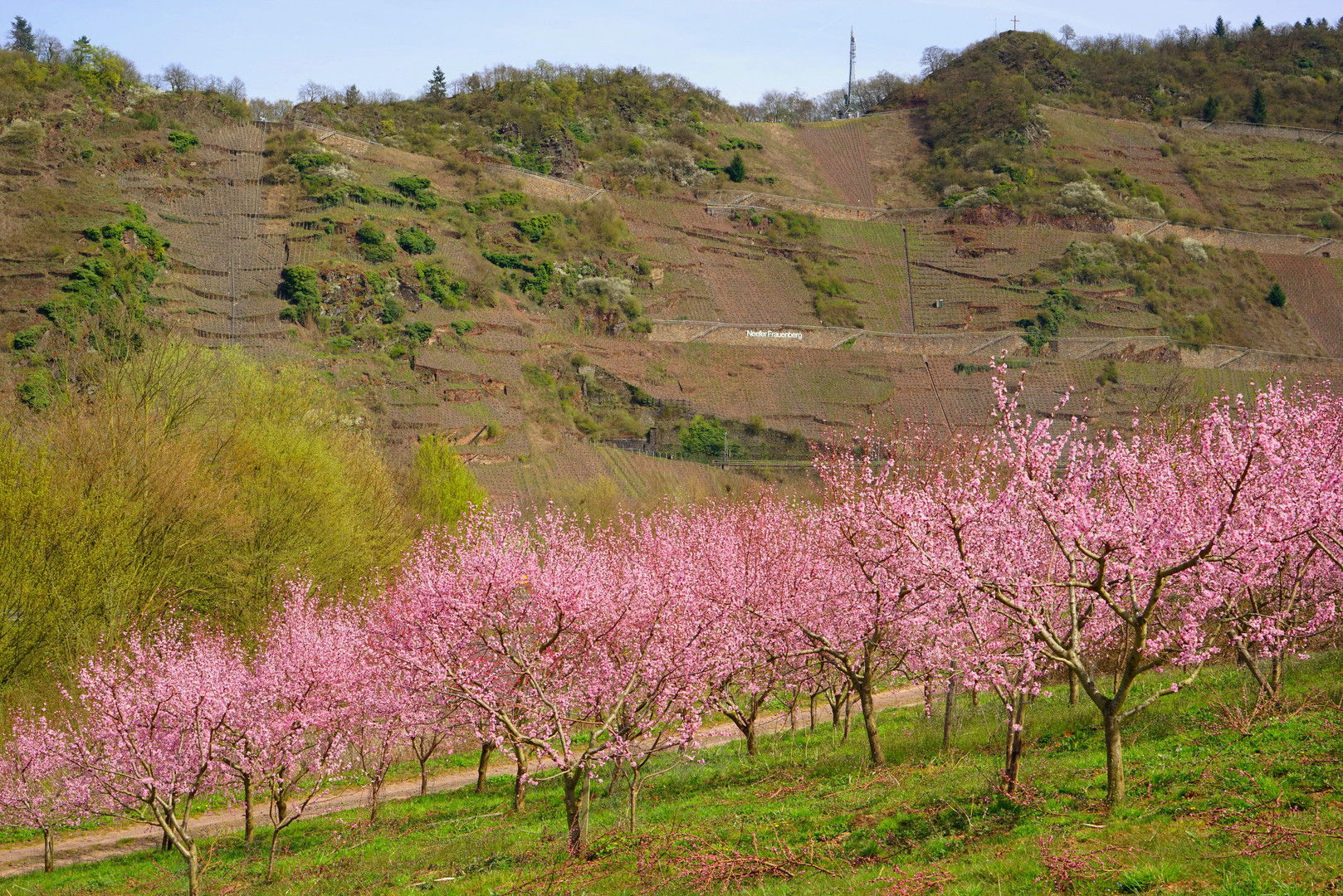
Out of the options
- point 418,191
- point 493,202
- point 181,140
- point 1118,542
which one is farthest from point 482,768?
point 181,140

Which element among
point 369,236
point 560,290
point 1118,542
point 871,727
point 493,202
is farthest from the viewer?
point 493,202

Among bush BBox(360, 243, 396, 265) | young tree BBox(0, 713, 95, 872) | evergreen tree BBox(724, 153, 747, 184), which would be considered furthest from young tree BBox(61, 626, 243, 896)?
evergreen tree BBox(724, 153, 747, 184)

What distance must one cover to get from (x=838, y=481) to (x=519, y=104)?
116 m

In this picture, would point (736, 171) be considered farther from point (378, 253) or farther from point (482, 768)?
point (482, 768)

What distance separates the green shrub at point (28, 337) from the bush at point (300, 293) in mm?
17813

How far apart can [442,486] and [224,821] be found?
24882 millimetres

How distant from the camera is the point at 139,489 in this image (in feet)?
88.5

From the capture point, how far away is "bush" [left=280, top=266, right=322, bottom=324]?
76938 mm

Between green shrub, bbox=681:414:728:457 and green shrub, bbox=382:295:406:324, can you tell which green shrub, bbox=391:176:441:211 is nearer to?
green shrub, bbox=382:295:406:324

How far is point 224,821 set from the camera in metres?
25.6

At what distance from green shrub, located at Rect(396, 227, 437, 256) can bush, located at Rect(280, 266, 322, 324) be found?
1079 centimetres

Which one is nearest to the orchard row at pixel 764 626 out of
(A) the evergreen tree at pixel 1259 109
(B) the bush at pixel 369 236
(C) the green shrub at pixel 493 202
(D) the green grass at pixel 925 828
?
(D) the green grass at pixel 925 828

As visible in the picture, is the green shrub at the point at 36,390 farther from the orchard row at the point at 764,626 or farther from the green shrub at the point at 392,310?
the orchard row at the point at 764,626

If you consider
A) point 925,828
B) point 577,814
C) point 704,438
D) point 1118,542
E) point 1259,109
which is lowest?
point 577,814
